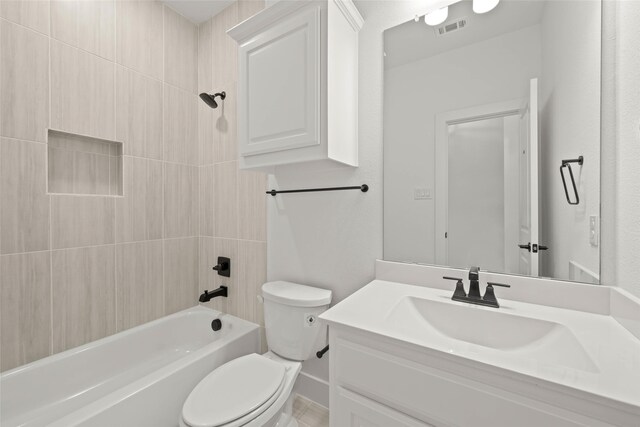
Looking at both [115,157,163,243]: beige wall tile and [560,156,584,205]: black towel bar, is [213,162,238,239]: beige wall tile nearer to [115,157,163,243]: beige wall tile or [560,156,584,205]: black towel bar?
[115,157,163,243]: beige wall tile

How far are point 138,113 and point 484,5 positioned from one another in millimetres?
2007

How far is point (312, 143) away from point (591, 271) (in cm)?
111

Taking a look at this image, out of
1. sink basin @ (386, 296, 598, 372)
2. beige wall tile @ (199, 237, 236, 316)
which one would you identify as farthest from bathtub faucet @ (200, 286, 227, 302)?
sink basin @ (386, 296, 598, 372)

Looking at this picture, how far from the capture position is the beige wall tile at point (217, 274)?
6.15ft

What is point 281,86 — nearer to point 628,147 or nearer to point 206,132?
point 206,132

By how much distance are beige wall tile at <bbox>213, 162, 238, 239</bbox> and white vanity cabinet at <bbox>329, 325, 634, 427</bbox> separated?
1.30m

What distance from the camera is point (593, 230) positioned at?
2.87ft

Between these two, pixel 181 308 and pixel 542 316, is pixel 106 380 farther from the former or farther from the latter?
pixel 542 316

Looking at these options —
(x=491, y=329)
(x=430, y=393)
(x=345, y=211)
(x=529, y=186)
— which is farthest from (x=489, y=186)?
(x=430, y=393)

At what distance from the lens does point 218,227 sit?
197 centimetres

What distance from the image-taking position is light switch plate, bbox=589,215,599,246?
86cm

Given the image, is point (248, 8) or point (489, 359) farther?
point (248, 8)

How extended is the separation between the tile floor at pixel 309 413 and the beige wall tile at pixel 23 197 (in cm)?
161

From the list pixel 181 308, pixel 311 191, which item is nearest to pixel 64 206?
pixel 181 308
